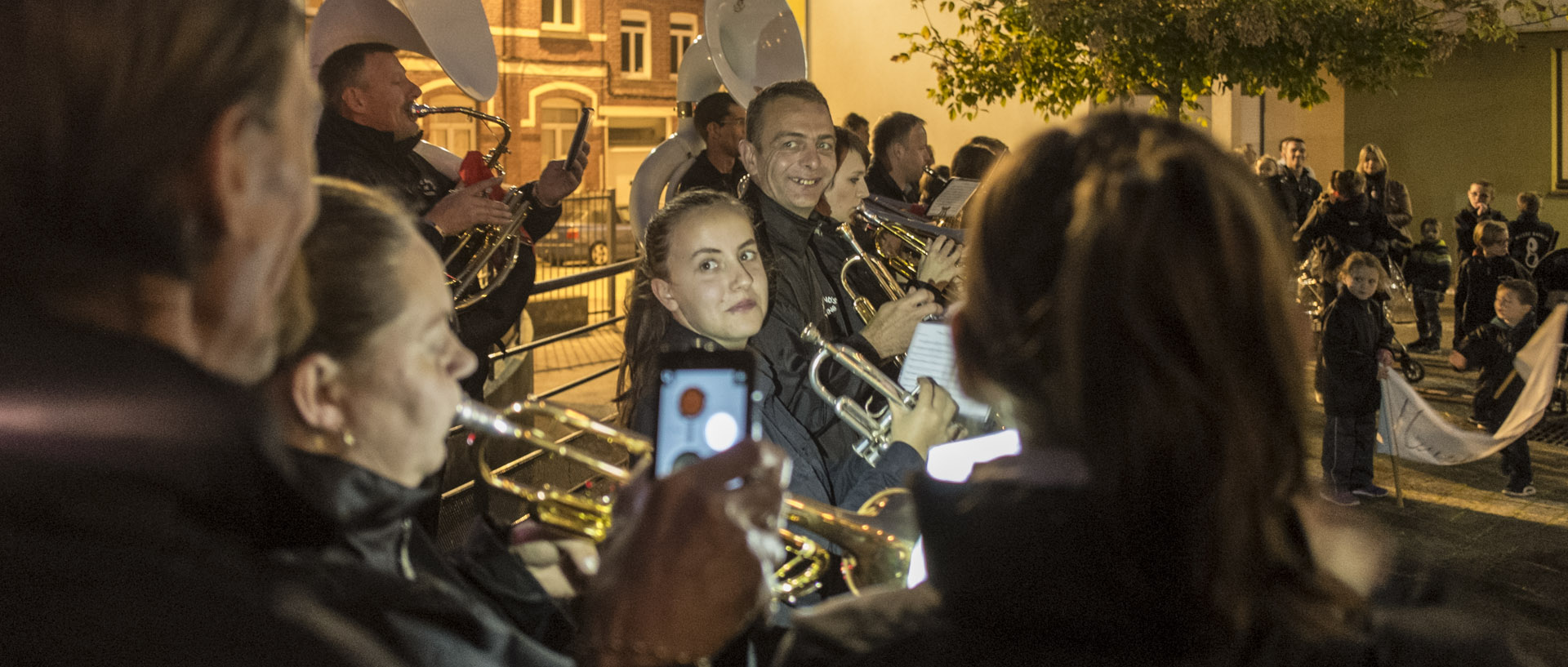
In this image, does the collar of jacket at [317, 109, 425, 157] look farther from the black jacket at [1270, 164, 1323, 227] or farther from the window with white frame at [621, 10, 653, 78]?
the window with white frame at [621, 10, 653, 78]

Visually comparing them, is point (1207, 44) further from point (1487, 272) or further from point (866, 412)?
point (866, 412)

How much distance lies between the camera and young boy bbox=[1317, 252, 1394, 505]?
19.3ft

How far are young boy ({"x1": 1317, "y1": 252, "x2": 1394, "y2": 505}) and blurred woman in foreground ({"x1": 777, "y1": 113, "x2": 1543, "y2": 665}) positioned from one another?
532cm

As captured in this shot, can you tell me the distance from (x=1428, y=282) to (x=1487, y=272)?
232 cm

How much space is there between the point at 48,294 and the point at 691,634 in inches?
25.2

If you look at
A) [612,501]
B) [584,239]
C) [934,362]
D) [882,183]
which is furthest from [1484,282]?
[584,239]

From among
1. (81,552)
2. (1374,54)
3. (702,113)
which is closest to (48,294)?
(81,552)

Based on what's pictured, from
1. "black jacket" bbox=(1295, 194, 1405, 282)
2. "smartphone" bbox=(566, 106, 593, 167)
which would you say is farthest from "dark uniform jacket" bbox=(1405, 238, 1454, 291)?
"smartphone" bbox=(566, 106, 593, 167)

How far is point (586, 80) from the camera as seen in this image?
30.9 m

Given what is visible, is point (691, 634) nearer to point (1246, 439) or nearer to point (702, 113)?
point (1246, 439)

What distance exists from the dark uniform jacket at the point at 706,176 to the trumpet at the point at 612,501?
2.97 metres

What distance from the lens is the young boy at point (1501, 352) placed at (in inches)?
249

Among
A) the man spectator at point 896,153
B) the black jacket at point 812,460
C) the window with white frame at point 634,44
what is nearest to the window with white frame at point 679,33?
the window with white frame at point 634,44

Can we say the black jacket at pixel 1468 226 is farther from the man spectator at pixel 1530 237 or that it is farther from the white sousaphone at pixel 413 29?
the white sousaphone at pixel 413 29
